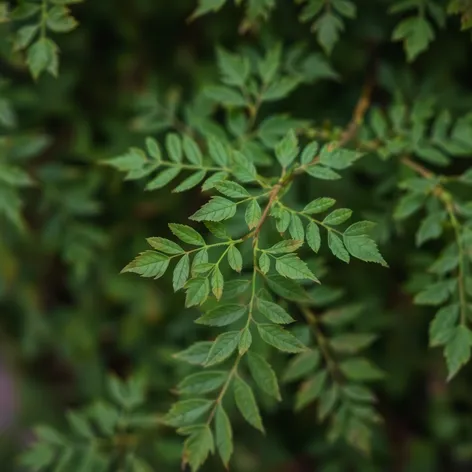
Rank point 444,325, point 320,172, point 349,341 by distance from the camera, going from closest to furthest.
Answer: point 320,172
point 444,325
point 349,341

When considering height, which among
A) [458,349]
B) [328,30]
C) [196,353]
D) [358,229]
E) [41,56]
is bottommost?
[458,349]

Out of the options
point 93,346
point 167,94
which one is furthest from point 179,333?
point 167,94

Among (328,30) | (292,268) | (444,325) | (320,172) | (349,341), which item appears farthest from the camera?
(349,341)

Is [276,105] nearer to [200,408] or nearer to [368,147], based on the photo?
[368,147]

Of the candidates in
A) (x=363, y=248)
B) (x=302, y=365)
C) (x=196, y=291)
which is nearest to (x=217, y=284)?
(x=196, y=291)

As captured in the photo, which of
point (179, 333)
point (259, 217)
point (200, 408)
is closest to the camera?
point (259, 217)

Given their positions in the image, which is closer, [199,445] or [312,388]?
[199,445]

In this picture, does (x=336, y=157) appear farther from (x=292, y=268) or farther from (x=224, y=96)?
(x=224, y=96)
